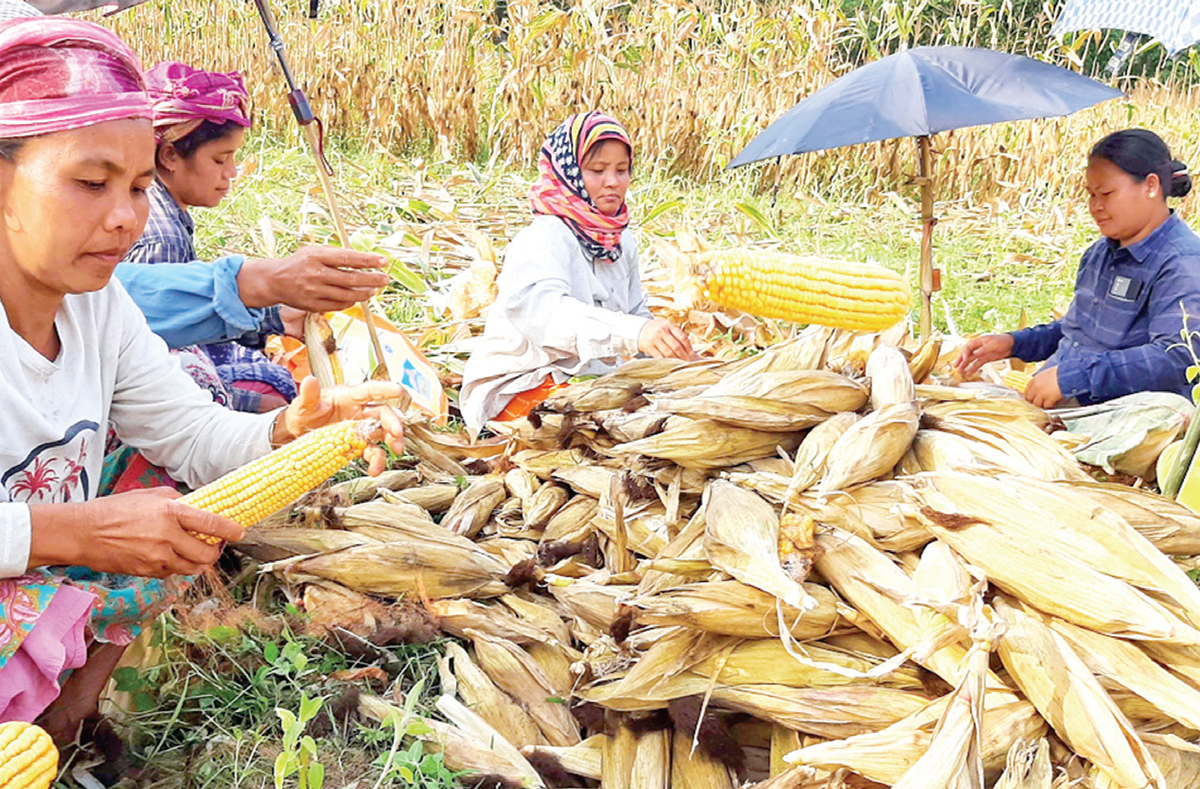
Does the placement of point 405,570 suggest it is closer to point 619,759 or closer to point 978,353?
point 619,759

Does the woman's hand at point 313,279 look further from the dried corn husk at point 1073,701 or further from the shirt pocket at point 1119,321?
the shirt pocket at point 1119,321

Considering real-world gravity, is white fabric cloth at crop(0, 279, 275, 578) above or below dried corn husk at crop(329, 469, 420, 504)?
above

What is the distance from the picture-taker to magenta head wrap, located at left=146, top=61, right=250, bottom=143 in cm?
295

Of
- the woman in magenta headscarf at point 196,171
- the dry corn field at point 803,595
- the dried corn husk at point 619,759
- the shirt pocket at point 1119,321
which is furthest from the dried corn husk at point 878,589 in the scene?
the shirt pocket at point 1119,321

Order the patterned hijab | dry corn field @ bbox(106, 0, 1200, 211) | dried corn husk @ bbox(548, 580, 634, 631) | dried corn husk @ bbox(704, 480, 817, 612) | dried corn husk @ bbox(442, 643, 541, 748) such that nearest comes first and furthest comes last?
dried corn husk @ bbox(704, 480, 817, 612), dried corn husk @ bbox(442, 643, 541, 748), dried corn husk @ bbox(548, 580, 634, 631), the patterned hijab, dry corn field @ bbox(106, 0, 1200, 211)

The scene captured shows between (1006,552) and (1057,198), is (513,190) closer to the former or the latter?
(1057,198)

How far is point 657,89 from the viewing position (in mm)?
8227

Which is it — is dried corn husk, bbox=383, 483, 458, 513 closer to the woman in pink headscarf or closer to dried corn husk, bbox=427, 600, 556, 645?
dried corn husk, bbox=427, 600, 556, 645

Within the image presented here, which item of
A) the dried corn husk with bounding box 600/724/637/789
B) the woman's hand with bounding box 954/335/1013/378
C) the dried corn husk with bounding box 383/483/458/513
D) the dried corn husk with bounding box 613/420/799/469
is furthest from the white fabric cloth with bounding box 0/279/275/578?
the woman's hand with bounding box 954/335/1013/378

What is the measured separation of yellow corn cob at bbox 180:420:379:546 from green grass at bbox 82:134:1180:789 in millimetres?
332

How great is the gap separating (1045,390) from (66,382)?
2.54 metres

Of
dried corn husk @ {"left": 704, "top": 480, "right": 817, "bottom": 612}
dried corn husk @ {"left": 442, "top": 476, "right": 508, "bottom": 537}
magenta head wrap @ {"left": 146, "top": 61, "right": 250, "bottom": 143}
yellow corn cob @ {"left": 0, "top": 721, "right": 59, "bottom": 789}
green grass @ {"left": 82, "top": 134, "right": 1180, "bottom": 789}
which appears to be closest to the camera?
yellow corn cob @ {"left": 0, "top": 721, "right": 59, "bottom": 789}

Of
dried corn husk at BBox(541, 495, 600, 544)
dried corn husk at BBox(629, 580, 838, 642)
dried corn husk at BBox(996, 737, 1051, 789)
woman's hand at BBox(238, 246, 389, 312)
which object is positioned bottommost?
dried corn husk at BBox(541, 495, 600, 544)

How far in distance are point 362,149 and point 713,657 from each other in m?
7.78
